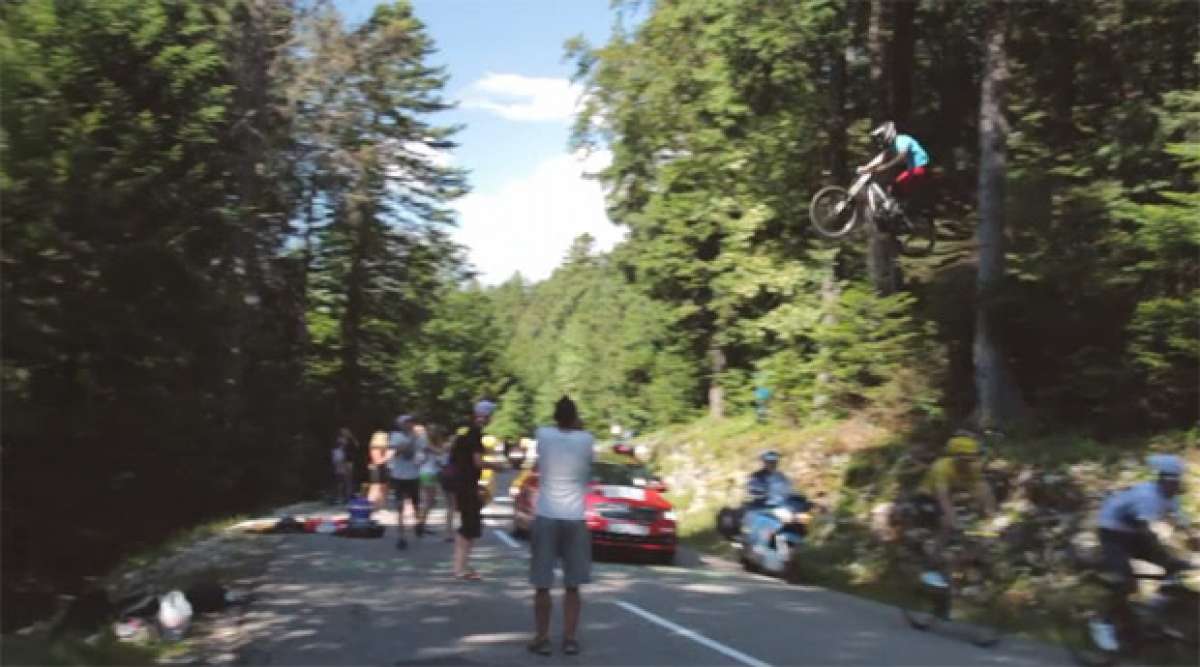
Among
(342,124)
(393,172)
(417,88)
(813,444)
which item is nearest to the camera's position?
(813,444)

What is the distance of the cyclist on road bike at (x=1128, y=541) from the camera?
33.2ft

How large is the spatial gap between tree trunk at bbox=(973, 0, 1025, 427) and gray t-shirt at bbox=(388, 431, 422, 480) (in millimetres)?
8729

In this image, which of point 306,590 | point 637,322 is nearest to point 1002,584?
point 306,590

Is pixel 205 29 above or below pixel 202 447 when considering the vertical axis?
above

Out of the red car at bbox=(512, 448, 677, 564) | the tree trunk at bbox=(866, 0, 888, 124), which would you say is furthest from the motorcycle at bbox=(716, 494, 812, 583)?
the tree trunk at bbox=(866, 0, 888, 124)

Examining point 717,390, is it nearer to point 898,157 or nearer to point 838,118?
point 838,118

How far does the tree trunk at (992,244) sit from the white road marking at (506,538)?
768cm

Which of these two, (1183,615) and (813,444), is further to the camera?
(813,444)

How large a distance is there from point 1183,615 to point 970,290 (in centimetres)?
984

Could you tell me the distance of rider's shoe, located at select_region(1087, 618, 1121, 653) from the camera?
10219 millimetres

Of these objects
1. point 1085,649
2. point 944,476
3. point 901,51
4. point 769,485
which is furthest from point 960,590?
point 901,51

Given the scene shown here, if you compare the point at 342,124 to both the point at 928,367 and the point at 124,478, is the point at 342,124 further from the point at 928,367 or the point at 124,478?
the point at 928,367

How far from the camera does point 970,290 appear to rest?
19.9 meters

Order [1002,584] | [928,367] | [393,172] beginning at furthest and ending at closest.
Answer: [393,172] < [928,367] < [1002,584]
